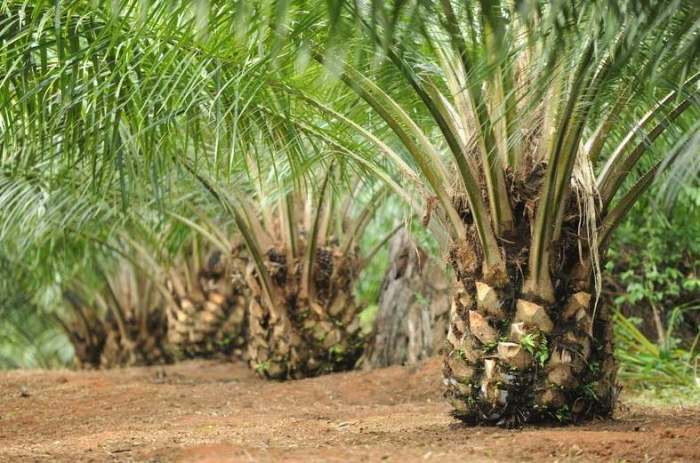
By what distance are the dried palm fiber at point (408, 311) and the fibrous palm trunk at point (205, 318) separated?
1230 mm

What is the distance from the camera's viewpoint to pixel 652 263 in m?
6.76

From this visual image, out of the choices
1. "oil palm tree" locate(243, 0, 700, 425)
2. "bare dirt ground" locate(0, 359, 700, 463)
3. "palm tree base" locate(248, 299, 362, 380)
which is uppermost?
"oil palm tree" locate(243, 0, 700, 425)

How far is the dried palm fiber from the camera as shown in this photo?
287 inches

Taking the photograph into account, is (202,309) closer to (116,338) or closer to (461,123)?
(116,338)

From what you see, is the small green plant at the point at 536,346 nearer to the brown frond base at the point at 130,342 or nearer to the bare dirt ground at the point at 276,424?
the bare dirt ground at the point at 276,424

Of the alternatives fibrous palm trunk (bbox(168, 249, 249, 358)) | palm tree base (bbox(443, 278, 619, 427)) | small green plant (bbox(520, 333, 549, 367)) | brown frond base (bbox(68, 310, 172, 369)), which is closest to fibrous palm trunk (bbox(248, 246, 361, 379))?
fibrous palm trunk (bbox(168, 249, 249, 358))

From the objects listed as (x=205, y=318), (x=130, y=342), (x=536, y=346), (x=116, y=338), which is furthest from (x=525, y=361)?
(x=116, y=338)

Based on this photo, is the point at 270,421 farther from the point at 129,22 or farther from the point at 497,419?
the point at 129,22

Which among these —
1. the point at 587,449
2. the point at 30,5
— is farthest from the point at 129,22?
the point at 587,449

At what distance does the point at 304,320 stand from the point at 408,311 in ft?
3.47

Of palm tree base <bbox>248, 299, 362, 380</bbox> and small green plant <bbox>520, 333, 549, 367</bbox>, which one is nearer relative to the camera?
small green plant <bbox>520, 333, 549, 367</bbox>

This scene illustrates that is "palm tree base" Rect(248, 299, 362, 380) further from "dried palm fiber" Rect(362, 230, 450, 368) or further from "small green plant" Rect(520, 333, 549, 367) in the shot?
"small green plant" Rect(520, 333, 549, 367)

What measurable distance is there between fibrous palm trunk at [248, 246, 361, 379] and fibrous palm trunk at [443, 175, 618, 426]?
280 cm

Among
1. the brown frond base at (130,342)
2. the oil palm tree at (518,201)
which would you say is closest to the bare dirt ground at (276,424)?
the oil palm tree at (518,201)
